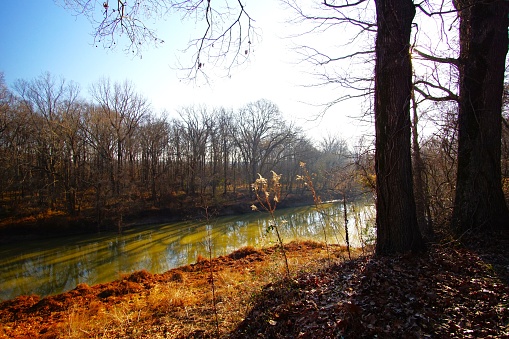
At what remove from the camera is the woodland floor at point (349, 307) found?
2.67 m

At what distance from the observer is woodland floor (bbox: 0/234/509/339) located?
8.77 feet

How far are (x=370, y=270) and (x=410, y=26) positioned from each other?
3.81 meters

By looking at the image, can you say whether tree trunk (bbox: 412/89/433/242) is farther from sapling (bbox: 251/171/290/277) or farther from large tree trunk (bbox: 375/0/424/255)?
sapling (bbox: 251/171/290/277)

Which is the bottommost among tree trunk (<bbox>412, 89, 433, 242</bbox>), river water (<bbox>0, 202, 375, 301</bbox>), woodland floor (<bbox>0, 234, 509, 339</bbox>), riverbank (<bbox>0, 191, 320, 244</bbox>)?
river water (<bbox>0, 202, 375, 301</bbox>)

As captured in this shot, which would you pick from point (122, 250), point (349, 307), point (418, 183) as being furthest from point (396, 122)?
point (122, 250)

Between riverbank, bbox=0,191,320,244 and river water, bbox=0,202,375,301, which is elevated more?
riverbank, bbox=0,191,320,244

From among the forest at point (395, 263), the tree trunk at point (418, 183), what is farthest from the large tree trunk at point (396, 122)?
the tree trunk at point (418, 183)

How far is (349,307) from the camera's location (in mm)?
Answer: 2990

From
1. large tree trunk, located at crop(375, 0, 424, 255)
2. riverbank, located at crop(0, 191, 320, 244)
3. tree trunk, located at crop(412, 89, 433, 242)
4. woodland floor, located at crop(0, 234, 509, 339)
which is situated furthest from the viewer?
riverbank, located at crop(0, 191, 320, 244)

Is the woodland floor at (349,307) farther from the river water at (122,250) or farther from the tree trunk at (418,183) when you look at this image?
the river water at (122,250)

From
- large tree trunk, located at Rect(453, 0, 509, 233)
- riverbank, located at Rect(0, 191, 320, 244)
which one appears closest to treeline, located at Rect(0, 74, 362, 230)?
riverbank, located at Rect(0, 191, 320, 244)

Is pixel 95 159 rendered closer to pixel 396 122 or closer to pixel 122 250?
pixel 122 250

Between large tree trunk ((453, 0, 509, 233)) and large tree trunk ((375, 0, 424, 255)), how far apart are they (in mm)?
1425

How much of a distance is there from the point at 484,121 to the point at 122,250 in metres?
16.7
